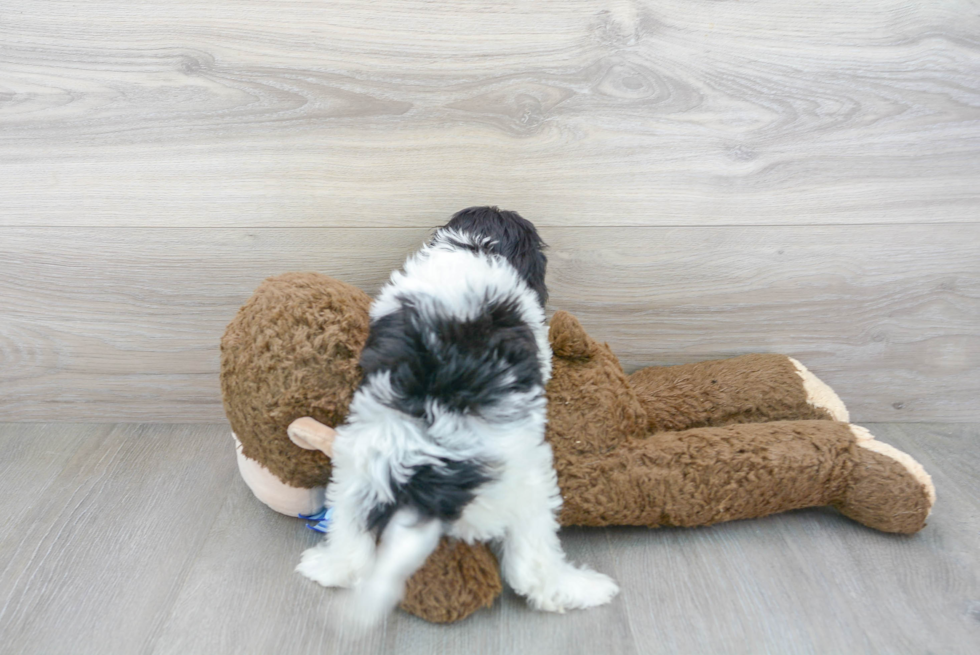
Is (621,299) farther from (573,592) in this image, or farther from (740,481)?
(573,592)

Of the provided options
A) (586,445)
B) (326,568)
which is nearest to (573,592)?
(586,445)

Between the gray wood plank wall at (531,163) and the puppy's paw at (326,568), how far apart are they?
0.38 m

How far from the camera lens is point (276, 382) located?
0.70 m

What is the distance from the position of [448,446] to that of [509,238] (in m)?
0.27

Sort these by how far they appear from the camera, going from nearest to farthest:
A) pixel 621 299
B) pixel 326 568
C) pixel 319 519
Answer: pixel 326 568 < pixel 319 519 < pixel 621 299

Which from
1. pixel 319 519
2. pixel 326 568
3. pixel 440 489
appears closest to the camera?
pixel 440 489

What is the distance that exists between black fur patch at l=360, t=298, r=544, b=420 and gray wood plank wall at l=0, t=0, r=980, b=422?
28 centimetres

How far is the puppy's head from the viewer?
735 mm

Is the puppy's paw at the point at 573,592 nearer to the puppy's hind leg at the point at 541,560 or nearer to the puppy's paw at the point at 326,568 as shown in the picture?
the puppy's hind leg at the point at 541,560

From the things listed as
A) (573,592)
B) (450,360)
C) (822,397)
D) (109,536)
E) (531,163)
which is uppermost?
(531,163)

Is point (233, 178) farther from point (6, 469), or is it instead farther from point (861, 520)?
point (861, 520)

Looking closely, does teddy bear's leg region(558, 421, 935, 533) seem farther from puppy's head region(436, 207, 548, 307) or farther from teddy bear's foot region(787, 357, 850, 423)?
puppy's head region(436, 207, 548, 307)

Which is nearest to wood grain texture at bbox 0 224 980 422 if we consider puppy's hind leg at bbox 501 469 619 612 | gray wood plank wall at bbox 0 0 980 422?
gray wood plank wall at bbox 0 0 980 422

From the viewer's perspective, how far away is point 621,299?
92 cm
